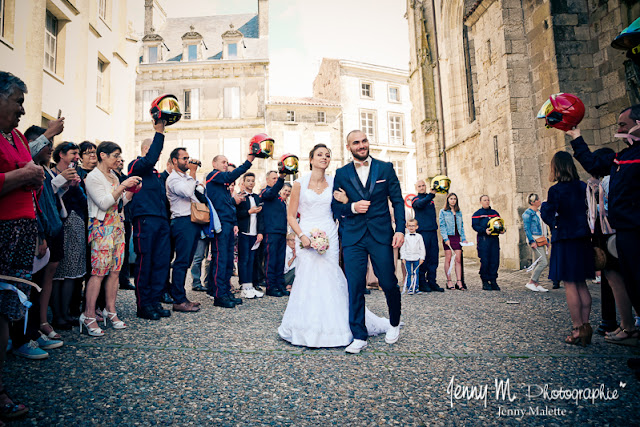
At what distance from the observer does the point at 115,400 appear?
2475 mm

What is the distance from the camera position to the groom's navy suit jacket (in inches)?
150

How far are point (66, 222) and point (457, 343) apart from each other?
447 cm

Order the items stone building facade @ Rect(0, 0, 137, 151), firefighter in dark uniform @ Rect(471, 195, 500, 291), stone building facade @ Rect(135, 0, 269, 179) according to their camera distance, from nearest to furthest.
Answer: firefighter in dark uniform @ Rect(471, 195, 500, 291) < stone building facade @ Rect(0, 0, 137, 151) < stone building facade @ Rect(135, 0, 269, 179)

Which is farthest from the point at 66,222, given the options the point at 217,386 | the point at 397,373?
the point at 397,373

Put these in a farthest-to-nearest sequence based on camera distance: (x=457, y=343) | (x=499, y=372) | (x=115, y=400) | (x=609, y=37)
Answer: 1. (x=609, y=37)
2. (x=457, y=343)
3. (x=499, y=372)
4. (x=115, y=400)

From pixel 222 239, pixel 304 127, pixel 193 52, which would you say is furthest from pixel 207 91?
pixel 222 239

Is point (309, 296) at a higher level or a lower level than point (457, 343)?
higher

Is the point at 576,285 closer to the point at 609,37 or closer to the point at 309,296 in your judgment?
the point at 309,296

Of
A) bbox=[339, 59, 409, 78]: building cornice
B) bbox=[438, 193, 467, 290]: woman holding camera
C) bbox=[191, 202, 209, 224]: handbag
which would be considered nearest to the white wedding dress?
bbox=[191, 202, 209, 224]: handbag

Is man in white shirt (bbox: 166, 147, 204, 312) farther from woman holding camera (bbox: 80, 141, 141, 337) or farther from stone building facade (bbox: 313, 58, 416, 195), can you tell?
stone building facade (bbox: 313, 58, 416, 195)

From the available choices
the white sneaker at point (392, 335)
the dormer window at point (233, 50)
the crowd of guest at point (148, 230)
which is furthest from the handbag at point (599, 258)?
the dormer window at point (233, 50)

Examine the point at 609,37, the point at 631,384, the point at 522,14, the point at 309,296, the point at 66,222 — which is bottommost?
the point at 631,384

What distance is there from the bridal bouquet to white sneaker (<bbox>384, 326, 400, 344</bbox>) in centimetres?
109

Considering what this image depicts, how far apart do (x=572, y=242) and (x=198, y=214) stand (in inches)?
187
